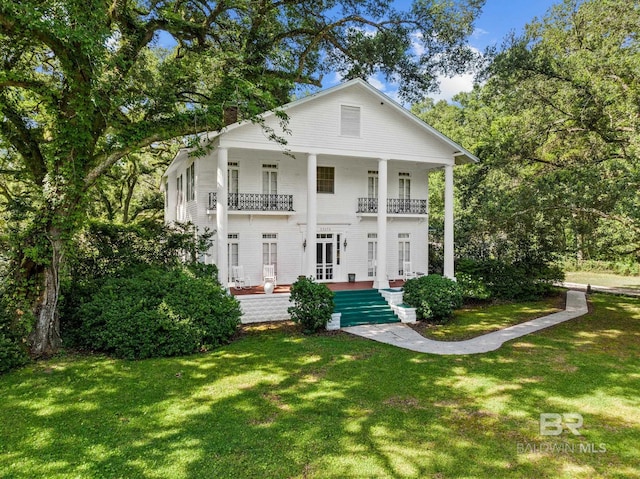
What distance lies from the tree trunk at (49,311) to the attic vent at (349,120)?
10.8 meters

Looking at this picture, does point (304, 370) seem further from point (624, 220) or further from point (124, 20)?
point (124, 20)

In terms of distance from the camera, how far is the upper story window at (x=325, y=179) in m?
18.0

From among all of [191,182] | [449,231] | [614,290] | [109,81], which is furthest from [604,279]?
[109,81]

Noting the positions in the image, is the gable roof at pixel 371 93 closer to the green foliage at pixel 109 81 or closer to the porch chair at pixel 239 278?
the green foliage at pixel 109 81

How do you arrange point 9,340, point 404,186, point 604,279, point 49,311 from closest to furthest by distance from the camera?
1. point 9,340
2. point 49,311
3. point 404,186
4. point 604,279

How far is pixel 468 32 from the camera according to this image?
16.1 metres

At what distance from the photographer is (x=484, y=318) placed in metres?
15.0

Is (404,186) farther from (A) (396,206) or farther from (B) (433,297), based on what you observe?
(B) (433,297)

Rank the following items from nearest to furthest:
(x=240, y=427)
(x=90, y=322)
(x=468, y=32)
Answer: (x=240, y=427) < (x=90, y=322) < (x=468, y=32)

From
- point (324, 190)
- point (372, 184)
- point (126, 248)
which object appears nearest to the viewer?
point (126, 248)

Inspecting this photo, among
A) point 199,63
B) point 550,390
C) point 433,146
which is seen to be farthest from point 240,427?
point 433,146

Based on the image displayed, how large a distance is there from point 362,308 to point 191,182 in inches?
370

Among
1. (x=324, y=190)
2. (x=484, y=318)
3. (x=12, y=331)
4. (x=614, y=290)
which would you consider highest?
(x=324, y=190)

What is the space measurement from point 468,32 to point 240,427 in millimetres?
16870
